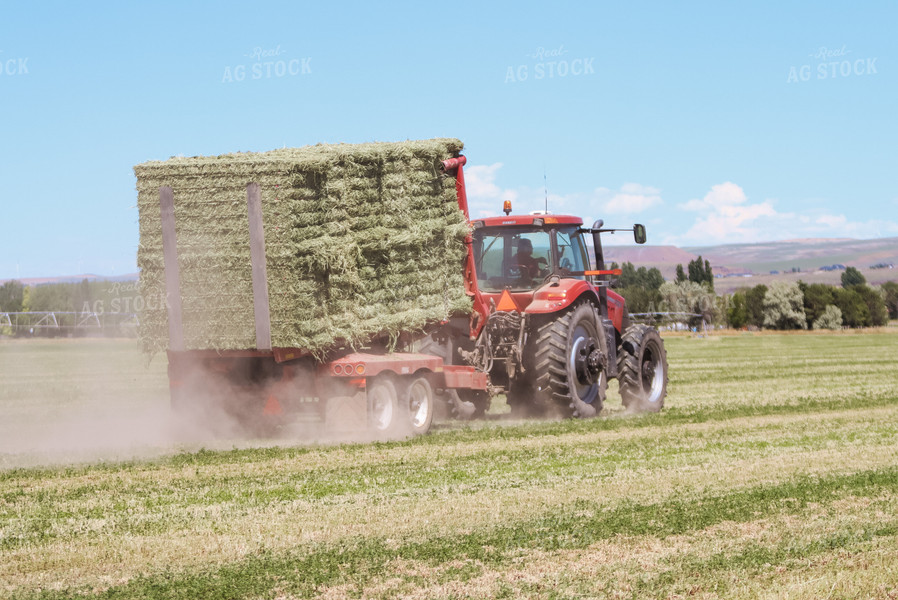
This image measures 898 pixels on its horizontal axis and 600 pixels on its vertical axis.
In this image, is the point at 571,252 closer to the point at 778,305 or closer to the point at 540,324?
the point at 540,324

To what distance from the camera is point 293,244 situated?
36.7 ft

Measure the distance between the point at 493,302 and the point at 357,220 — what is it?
292 cm

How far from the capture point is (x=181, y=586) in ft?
18.7

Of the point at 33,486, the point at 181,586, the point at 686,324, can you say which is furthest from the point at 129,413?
the point at 686,324

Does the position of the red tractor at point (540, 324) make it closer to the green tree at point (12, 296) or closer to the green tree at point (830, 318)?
the green tree at point (12, 296)

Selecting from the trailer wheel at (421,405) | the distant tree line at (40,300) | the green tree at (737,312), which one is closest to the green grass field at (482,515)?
the trailer wheel at (421,405)

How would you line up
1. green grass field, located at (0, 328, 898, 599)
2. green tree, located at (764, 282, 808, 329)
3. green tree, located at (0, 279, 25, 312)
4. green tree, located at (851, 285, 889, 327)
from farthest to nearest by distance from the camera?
green tree, located at (851, 285, 889, 327)
green tree, located at (764, 282, 808, 329)
green tree, located at (0, 279, 25, 312)
green grass field, located at (0, 328, 898, 599)

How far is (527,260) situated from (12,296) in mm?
37464

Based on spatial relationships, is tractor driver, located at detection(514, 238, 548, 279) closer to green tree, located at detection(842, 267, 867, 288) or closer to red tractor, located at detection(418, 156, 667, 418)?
red tractor, located at detection(418, 156, 667, 418)

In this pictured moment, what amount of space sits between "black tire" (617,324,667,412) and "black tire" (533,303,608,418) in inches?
48.3

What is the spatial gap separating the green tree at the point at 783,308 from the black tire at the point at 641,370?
70384mm

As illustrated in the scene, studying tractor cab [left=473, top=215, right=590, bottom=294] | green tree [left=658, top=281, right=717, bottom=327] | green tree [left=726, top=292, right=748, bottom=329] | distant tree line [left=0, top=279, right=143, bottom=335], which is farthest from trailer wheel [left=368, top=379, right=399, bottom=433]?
green tree [left=726, top=292, right=748, bottom=329]

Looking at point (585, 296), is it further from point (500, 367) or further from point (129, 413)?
point (129, 413)

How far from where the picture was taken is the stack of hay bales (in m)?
11.2
